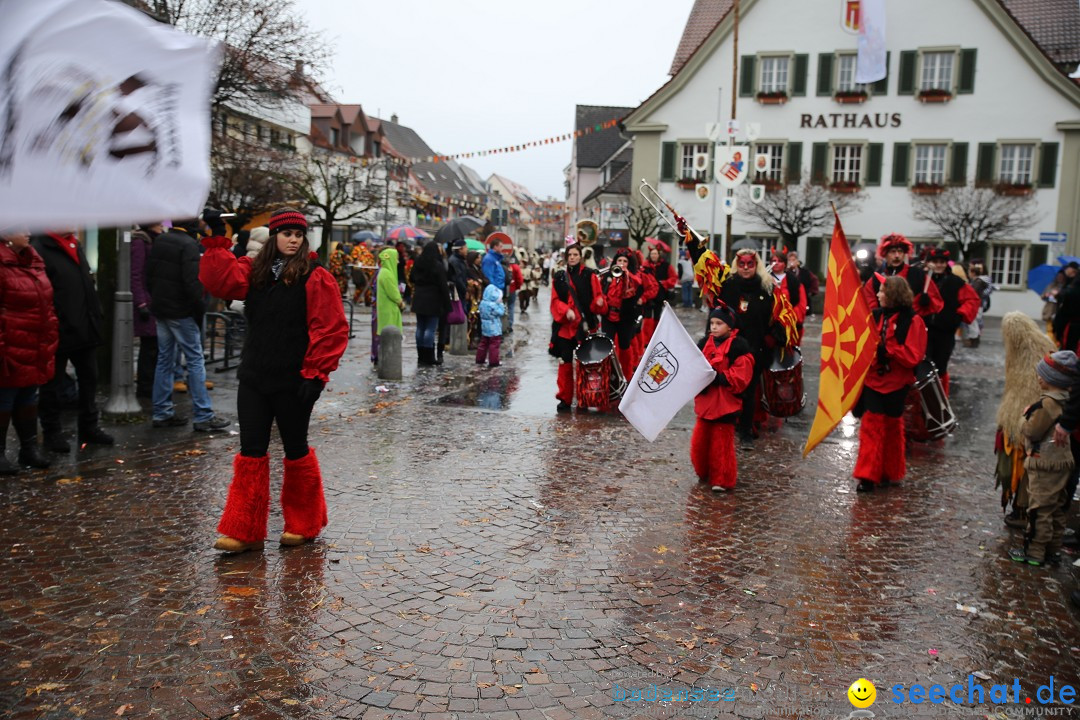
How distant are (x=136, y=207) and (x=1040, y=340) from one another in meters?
5.64

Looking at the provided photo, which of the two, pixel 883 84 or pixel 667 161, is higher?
pixel 883 84

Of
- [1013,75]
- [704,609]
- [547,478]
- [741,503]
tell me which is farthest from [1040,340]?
[1013,75]

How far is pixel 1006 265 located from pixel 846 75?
9.89 metres

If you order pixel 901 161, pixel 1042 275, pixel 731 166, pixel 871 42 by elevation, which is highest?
pixel 871 42

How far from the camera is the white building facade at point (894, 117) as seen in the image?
112 feet

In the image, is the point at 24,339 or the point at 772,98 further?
the point at 772,98

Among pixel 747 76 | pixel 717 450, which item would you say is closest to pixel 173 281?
pixel 717 450

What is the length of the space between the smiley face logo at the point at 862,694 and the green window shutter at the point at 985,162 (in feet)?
115

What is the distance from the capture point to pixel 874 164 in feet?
117

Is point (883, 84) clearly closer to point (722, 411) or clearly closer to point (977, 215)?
point (977, 215)

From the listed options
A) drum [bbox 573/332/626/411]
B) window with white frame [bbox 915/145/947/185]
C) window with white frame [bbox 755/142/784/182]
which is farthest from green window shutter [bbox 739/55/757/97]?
drum [bbox 573/332/626/411]

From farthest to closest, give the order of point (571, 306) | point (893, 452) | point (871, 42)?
point (871, 42) → point (571, 306) → point (893, 452)

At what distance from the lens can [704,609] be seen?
4.69 metres

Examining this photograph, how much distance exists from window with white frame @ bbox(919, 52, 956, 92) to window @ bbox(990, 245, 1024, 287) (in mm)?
6662
